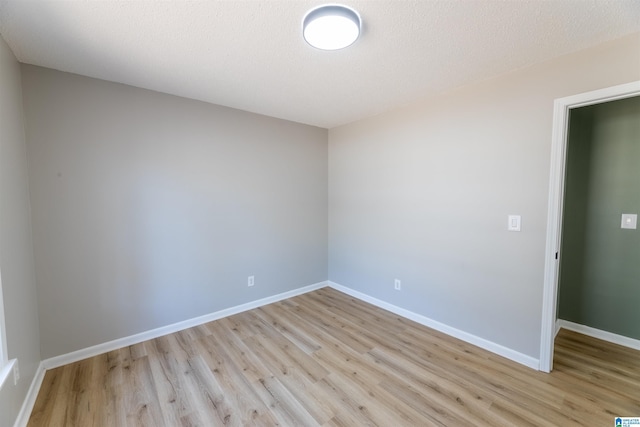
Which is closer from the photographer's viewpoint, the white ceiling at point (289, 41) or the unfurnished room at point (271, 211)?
the white ceiling at point (289, 41)

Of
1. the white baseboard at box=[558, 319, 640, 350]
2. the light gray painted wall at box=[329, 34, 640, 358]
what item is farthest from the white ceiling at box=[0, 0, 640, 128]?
the white baseboard at box=[558, 319, 640, 350]

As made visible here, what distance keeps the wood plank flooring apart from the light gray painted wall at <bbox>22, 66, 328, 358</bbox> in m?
0.44

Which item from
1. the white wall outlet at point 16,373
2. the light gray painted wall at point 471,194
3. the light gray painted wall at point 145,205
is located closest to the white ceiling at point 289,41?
the light gray painted wall at point 471,194

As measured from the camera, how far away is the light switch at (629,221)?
2.35 m

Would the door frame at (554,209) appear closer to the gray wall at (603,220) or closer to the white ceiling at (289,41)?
the white ceiling at (289,41)

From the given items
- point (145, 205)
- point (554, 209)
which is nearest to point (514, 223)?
point (554, 209)

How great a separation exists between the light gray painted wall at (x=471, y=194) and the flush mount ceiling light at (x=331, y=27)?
145 cm

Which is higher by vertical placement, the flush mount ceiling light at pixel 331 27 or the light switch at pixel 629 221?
the flush mount ceiling light at pixel 331 27

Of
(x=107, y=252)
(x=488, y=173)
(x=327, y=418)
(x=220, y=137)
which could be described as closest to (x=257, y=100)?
(x=220, y=137)

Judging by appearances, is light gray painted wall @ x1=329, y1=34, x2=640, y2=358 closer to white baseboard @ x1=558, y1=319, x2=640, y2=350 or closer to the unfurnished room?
the unfurnished room

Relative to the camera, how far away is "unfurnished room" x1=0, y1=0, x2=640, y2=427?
5.29 feet

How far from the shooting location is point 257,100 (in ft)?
9.07

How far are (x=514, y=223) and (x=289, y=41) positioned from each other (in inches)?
87.9

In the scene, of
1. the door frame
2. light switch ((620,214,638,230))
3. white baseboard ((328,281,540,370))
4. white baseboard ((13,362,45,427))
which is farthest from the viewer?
light switch ((620,214,638,230))
